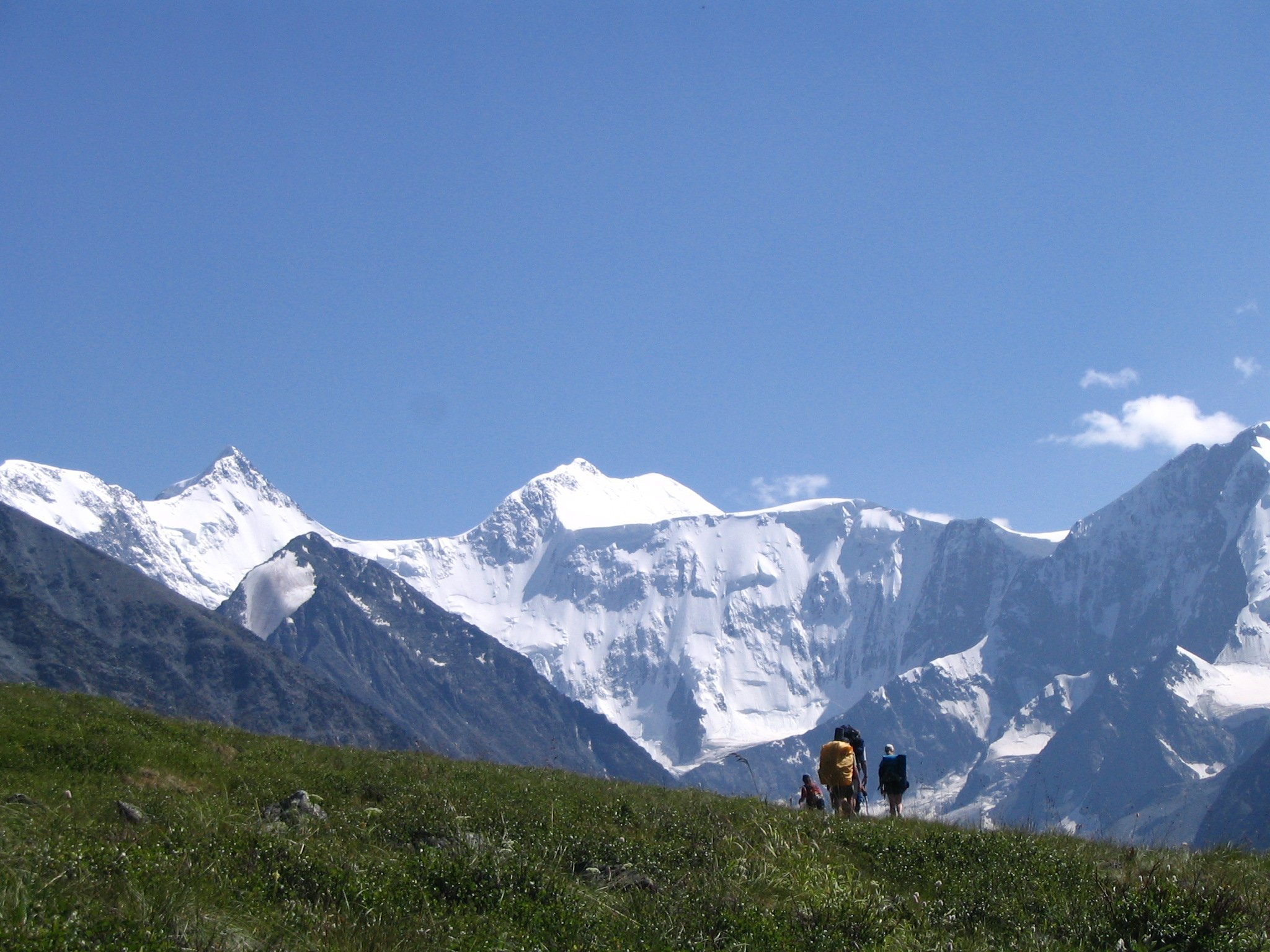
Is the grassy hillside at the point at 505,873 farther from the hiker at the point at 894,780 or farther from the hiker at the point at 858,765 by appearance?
the hiker at the point at 894,780

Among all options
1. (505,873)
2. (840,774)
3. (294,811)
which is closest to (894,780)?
(840,774)

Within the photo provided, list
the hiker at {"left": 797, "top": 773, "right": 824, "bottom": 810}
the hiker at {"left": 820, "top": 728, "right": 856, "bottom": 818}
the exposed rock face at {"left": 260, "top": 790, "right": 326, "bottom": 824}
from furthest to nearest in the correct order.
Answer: the hiker at {"left": 797, "top": 773, "right": 824, "bottom": 810}
the hiker at {"left": 820, "top": 728, "right": 856, "bottom": 818}
the exposed rock face at {"left": 260, "top": 790, "right": 326, "bottom": 824}

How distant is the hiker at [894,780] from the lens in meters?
25.3

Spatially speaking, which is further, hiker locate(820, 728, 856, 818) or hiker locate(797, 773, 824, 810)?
hiker locate(797, 773, 824, 810)

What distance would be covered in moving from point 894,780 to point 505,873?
13.4 meters

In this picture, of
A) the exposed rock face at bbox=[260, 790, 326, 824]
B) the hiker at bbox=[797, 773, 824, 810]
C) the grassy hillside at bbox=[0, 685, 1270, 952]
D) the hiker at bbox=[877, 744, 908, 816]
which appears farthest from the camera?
the hiker at bbox=[797, 773, 824, 810]

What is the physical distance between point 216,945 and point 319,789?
9.74 metres

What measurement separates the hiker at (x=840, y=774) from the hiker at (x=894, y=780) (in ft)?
2.67

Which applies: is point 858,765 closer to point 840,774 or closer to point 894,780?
point 894,780

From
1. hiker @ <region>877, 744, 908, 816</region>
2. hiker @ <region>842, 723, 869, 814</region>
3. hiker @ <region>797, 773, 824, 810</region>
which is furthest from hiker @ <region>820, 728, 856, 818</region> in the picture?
hiker @ <region>797, 773, 824, 810</region>

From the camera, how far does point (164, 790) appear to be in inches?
739

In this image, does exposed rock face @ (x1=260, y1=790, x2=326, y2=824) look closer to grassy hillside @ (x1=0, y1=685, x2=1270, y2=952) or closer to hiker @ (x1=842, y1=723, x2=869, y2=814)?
grassy hillside @ (x1=0, y1=685, x2=1270, y2=952)

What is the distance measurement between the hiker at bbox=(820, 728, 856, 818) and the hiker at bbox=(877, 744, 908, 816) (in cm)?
81

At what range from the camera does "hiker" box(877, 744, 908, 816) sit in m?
25.3
